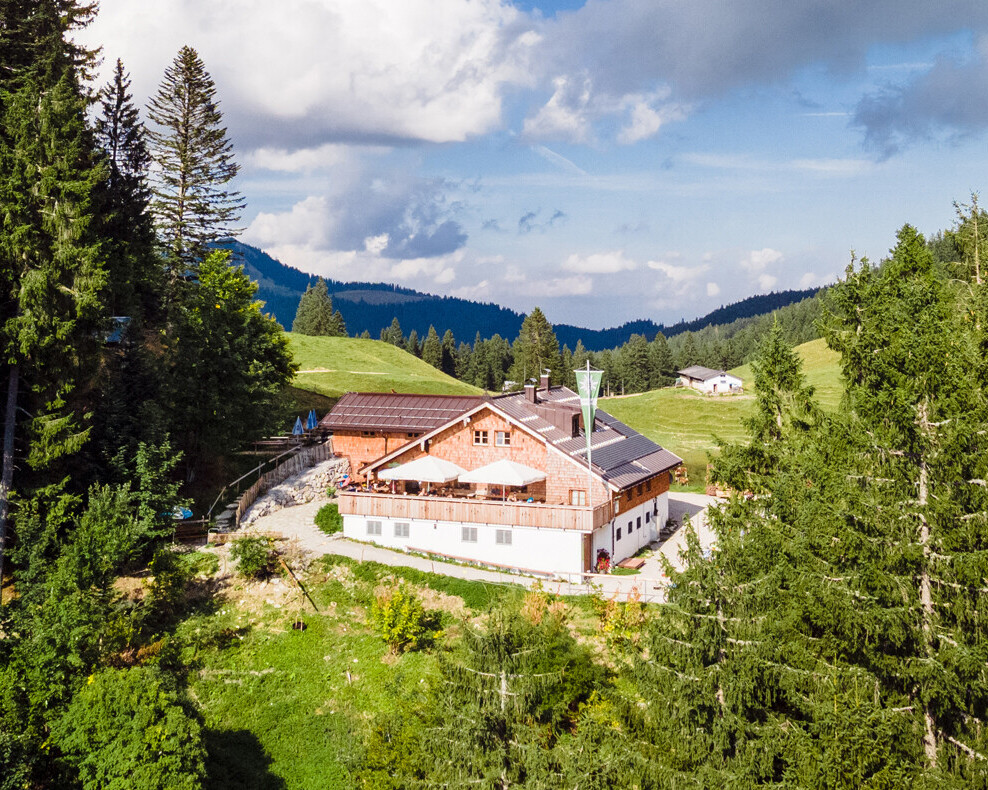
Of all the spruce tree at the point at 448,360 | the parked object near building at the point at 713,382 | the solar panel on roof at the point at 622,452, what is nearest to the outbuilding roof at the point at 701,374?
the parked object near building at the point at 713,382

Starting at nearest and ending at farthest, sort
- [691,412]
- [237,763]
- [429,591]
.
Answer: [237,763]
[429,591]
[691,412]

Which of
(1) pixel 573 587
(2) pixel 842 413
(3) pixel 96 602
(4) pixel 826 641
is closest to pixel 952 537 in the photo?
(4) pixel 826 641

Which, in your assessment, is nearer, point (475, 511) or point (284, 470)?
point (475, 511)

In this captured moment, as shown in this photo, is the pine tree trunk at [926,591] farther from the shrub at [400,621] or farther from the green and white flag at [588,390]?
the green and white flag at [588,390]

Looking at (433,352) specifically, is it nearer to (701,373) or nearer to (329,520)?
(701,373)

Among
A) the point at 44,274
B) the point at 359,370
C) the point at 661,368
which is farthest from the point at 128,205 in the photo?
the point at 661,368

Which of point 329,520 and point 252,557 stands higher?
point 329,520

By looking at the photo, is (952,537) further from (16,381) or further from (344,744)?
(16,381)
